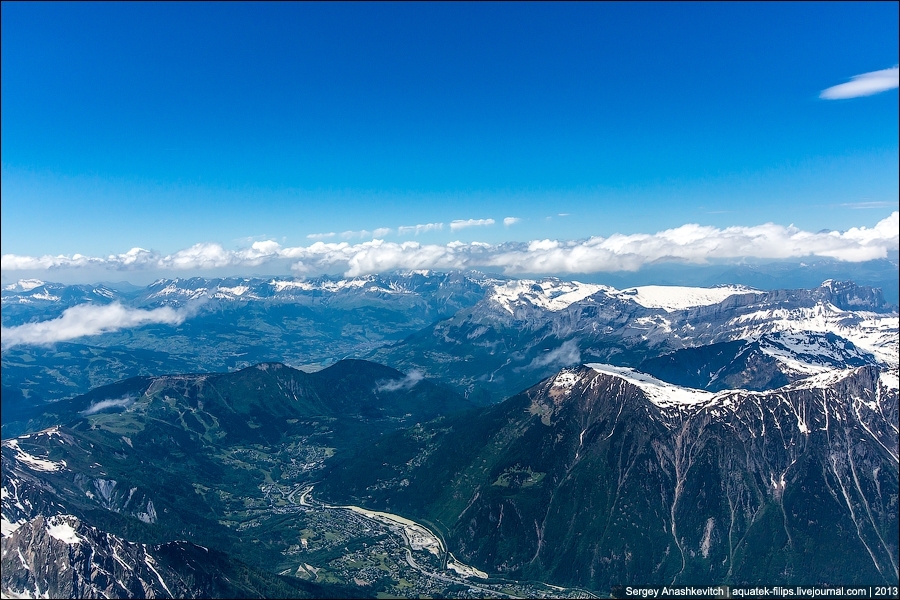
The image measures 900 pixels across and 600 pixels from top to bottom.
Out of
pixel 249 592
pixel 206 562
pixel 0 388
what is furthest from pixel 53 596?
pixel 0 388

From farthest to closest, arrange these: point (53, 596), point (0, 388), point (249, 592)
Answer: point (249, 592), point (53, 596), point (0, 388)

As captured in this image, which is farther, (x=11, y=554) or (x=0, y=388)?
(x=11, y=554)

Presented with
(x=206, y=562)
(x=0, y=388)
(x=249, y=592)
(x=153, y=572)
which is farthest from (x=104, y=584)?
(x=0, y=388)

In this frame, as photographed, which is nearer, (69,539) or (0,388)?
(0,388)

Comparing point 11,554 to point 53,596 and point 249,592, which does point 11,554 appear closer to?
point 53,596

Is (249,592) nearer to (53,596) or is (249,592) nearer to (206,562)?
(206,562)

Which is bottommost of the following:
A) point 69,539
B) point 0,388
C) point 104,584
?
point 104,584

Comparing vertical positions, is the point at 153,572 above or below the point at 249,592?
above

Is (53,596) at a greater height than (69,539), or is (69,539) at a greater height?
(69,539)

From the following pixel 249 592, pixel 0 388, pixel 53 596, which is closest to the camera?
pixel 0 388
